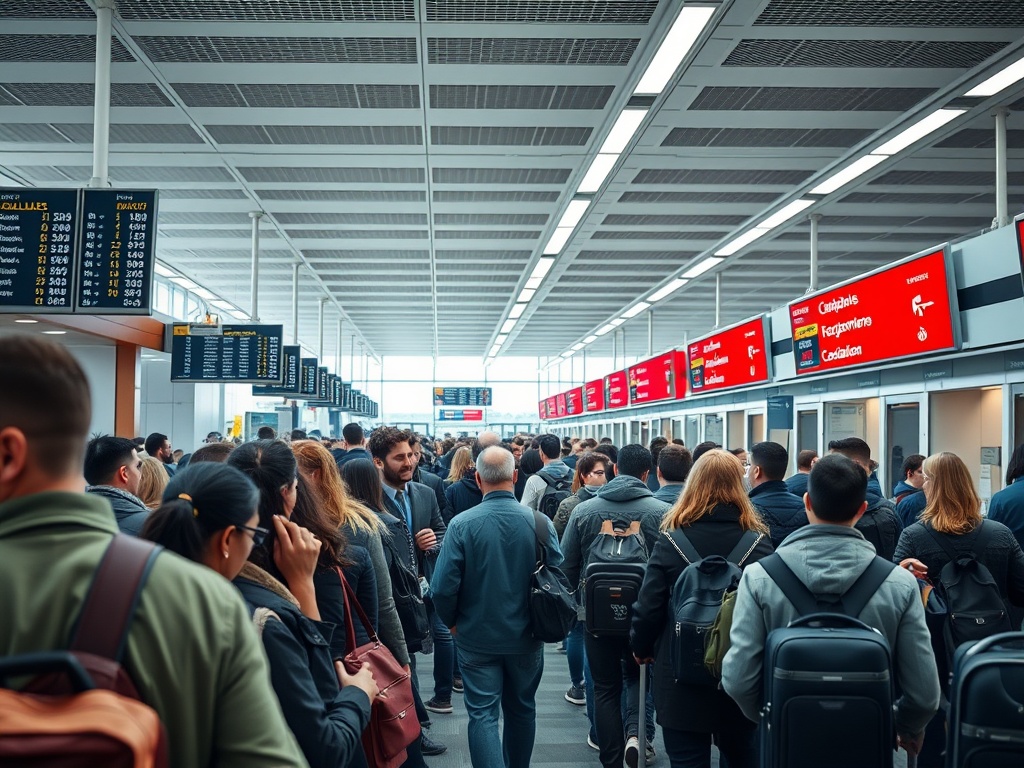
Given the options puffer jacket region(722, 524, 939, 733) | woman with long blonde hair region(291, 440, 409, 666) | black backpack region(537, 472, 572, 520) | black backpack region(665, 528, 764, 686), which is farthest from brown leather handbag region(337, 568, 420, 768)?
black backpack region(537, 472, 572, 520)

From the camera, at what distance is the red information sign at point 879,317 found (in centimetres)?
767

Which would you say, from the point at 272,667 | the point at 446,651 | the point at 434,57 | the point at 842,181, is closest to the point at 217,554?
the point at 272,667

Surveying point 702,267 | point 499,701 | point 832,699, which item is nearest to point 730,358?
point 702,267

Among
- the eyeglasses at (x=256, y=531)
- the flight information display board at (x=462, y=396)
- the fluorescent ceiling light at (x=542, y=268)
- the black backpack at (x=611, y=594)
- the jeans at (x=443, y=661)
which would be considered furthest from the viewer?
the flight information display board at (x=462, y=396)

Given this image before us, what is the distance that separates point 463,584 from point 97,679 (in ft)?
11.3

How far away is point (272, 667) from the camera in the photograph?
2.01m

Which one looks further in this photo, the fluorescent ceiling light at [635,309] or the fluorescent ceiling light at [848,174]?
the fluorescent ceiling light at [635,309]

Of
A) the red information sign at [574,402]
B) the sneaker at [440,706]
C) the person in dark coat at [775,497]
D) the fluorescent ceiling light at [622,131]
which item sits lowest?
the sneaker at [440,706]

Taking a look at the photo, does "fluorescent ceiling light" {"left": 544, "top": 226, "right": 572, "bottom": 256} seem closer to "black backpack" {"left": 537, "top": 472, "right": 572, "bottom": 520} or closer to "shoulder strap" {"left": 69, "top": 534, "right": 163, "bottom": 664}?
"black backpack" {"left": 537, "top": 472, "right": 572, "bottom": 520}

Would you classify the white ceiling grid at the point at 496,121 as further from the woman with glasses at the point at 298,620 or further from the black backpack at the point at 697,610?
the woman with glasses at the point at 298,620

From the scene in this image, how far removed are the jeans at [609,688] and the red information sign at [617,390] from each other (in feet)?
54.3

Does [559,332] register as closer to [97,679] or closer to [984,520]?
[984,520]

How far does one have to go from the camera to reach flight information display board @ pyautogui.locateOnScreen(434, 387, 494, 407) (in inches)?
1626

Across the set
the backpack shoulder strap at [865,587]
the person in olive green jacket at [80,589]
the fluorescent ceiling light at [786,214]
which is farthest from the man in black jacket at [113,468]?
the fluorescent ceiling light at [786,214]
